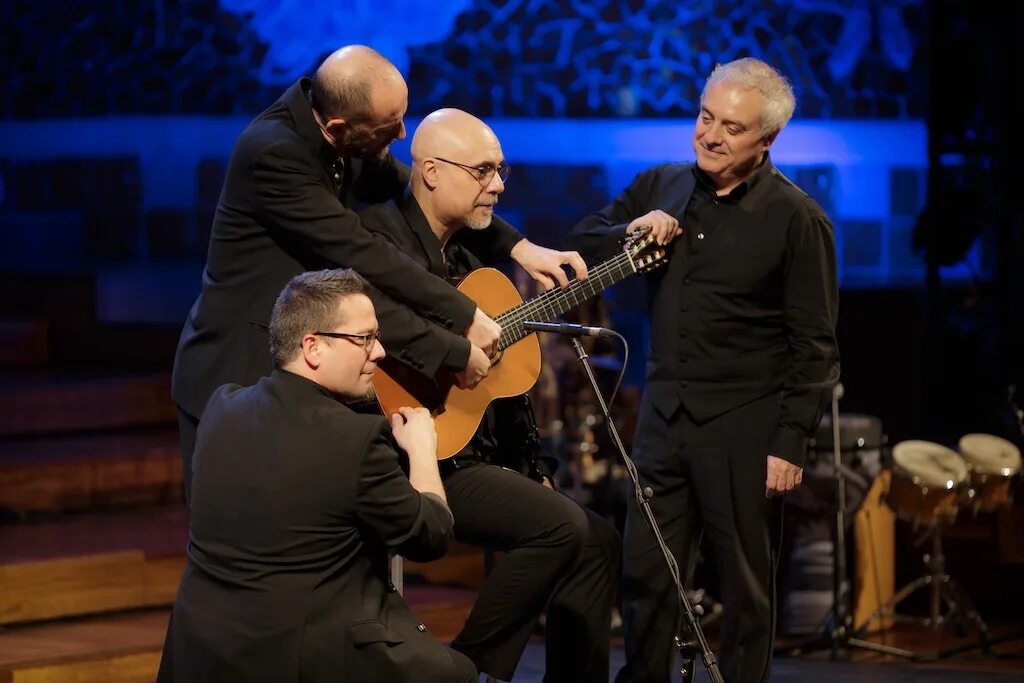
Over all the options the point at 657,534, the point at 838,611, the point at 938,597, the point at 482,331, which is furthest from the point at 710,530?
the point at 938,597

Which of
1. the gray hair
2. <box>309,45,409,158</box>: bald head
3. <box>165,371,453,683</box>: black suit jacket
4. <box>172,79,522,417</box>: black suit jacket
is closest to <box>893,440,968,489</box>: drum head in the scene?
the gray hair

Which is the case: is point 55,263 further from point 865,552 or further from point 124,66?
point 865,552

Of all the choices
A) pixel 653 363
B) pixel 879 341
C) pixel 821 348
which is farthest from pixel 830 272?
pixel 879 341

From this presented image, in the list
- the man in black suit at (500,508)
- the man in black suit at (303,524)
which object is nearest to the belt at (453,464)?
the man in black suit at (500,508)

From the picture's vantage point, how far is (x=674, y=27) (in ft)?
25.1

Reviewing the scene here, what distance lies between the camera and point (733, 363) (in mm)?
3871

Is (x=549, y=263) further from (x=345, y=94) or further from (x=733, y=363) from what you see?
(x=345, y=94)

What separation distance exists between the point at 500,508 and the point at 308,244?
0.76 meters

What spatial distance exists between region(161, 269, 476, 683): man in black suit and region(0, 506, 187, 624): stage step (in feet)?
6.86

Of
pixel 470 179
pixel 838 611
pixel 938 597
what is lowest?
pixel 938 597

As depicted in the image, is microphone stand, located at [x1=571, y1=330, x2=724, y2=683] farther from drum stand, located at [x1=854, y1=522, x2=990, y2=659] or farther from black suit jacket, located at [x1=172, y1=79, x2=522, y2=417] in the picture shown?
drum stand, located at [x1=854, y1=522, x2=990, y2=659]

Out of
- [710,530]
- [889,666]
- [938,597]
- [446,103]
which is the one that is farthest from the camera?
[446,103]

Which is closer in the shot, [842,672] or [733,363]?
[733,363]

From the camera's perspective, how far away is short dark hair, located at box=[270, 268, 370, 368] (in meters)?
2.92
